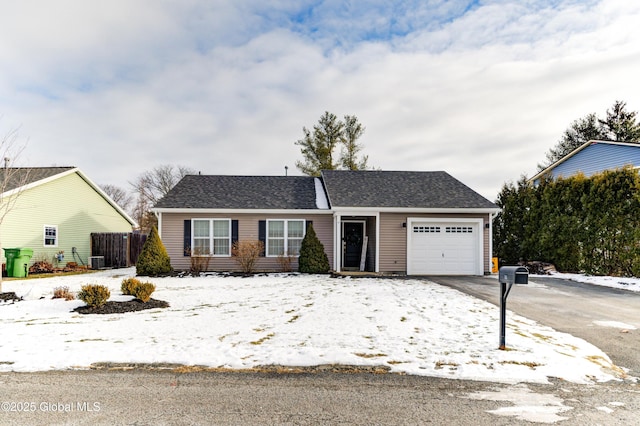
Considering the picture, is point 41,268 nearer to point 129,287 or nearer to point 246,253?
point 246,253

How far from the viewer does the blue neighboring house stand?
63.4 ft

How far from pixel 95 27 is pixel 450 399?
12.8 meters

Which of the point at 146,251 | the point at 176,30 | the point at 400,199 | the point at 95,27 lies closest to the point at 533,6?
the point at 400,199

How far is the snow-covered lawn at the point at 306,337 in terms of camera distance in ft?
15.1

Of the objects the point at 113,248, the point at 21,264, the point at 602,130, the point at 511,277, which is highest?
the point at 602,130

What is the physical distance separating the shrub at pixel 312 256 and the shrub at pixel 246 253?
1.71 metres

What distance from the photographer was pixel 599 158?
21.3 meters

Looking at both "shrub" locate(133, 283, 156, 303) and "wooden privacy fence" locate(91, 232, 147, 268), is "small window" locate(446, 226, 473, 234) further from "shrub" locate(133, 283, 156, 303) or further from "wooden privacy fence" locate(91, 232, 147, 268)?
"wooden privacy fence" locate(91, 232, 147, 268)

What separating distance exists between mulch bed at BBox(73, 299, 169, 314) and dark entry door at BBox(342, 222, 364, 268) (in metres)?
9.60

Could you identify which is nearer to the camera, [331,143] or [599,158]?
[599,158]

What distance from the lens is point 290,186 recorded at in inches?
700

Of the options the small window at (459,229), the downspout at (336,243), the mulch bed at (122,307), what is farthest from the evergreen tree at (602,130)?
the mulch bed at (122,307)

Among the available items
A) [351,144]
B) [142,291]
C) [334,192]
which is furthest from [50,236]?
[351,144]

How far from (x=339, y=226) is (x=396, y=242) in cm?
230
